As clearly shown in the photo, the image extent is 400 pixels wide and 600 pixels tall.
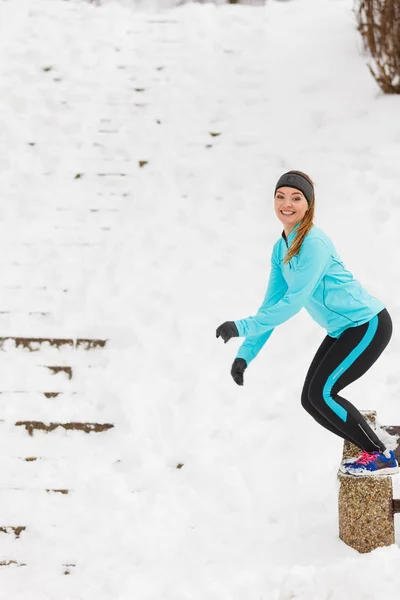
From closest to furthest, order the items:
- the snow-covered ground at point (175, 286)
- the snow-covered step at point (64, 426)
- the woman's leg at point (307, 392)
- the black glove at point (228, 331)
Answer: the black glove at point (228, 331) → the woman's leg at point (307, 392) → the snow-covered ground at point (175, 286) → the snow-covered step at point (64, 426)

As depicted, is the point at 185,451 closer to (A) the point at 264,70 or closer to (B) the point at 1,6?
(A) the point at 264,70

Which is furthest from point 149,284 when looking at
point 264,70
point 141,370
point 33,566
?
point 264,70

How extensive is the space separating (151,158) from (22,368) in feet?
8.03

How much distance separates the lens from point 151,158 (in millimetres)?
6355

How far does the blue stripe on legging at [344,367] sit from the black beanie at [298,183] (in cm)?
57

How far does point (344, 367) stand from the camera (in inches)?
119

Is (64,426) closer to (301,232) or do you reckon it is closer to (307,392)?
(307,392)

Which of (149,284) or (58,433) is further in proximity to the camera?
(149,284)

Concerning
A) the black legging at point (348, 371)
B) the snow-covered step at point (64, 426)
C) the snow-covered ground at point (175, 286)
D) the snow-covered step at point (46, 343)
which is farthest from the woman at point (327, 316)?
the snow-covered step at point (46, 343)

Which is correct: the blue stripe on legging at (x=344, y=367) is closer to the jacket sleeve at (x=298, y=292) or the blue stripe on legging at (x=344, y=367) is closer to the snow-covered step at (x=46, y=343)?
the jacket sleeve at (x=298, y=292)

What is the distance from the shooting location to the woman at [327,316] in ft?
9.44

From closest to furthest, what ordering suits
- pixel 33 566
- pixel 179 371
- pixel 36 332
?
pixel 33 566 → pixel 179 371 → pixel 36 332

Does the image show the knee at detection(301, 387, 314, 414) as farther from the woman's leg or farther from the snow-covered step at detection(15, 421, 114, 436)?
the snow-covered step at detection(15, 421, 114, 436)

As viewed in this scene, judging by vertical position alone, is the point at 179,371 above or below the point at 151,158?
below
